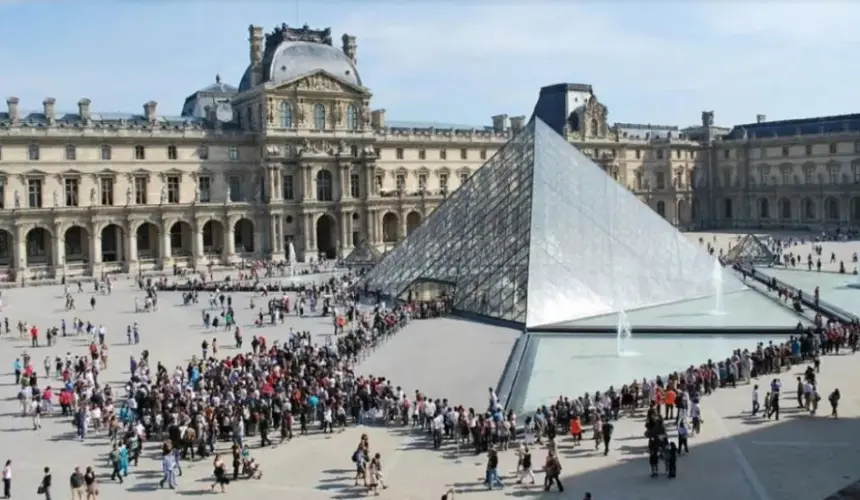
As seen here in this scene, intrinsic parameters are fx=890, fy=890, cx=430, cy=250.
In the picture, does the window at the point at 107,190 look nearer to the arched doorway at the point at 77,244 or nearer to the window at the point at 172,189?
the arched doorway at the point at 77,244

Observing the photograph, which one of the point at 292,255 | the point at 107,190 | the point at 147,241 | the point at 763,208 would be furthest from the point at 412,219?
the point at 763,208

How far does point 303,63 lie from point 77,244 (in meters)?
16.2

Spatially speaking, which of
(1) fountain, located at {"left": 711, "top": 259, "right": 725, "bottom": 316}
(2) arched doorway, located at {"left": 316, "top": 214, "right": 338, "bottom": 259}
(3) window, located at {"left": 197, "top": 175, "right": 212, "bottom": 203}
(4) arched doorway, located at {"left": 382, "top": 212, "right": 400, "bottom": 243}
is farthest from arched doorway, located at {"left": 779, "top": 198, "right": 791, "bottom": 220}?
(3) window, located at {"left": 197, "top": 175, "right": 212, "bottom": 203}

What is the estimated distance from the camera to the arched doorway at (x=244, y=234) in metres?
51.9

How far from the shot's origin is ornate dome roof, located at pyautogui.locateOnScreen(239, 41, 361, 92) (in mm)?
50844

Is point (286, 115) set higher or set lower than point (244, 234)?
higher

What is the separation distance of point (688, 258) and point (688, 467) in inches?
752

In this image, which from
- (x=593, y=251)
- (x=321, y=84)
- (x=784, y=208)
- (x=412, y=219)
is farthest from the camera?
(x=784, y=208)

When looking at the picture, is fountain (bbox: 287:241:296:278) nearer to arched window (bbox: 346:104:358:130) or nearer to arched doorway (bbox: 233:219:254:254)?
arched doorway (bbox: 233:219:254:254)

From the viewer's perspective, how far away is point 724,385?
18.5 metres

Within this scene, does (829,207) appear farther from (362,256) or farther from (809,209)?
(362,256)

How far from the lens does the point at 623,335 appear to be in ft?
80.0

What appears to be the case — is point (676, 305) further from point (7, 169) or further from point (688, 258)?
Result: point (7, 169)

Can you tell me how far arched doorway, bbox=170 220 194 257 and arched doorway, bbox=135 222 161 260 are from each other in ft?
2.93
